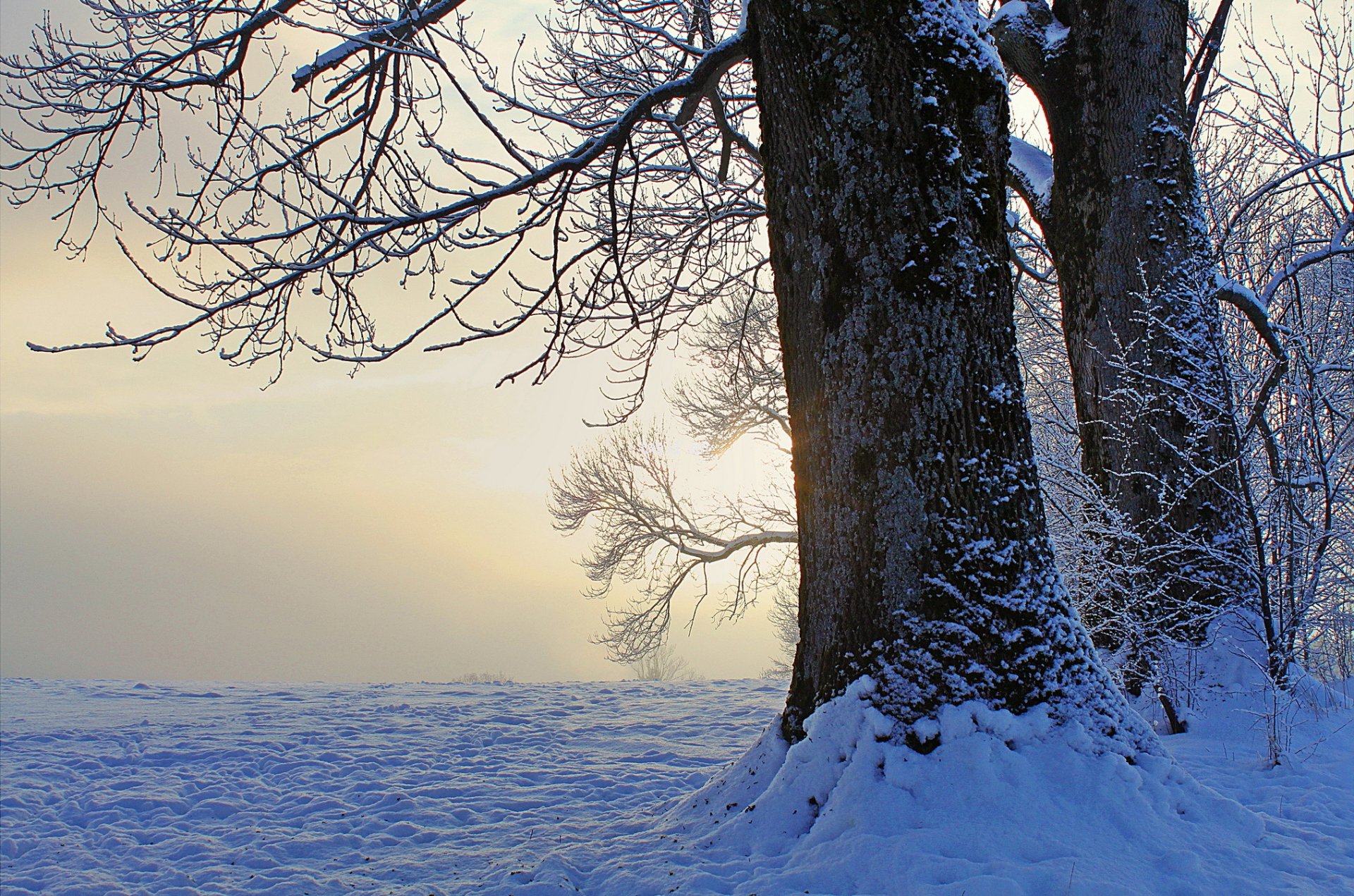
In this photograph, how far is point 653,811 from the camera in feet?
12.3

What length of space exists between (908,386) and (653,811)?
7.38 ft

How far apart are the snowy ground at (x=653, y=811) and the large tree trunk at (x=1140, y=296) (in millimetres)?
823

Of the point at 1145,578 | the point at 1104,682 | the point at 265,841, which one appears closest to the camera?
the point at 1104,682

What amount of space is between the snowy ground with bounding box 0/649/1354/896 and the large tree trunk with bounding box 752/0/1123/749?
30 cm

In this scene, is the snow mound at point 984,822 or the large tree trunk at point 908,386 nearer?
the snow mound at point 984,822

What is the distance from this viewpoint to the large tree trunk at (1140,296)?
4906mm

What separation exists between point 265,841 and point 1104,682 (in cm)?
376

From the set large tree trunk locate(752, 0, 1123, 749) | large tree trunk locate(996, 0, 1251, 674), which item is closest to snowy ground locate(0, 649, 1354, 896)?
large tree trunk locate(752, 0, 1123, 749)

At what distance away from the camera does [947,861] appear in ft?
7.97

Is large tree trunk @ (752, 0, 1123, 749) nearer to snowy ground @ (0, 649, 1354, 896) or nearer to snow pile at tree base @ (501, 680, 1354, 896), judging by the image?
snow pile at tree base @ (501, 680, 1354, 896)

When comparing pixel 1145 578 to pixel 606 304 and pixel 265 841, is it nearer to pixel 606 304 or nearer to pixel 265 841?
pixel 606 304

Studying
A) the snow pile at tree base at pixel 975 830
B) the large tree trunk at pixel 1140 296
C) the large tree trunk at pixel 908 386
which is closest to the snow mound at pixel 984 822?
Result: the snow pile at tree base at pixel 975 830

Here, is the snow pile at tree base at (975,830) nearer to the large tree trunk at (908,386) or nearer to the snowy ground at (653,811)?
the snowy ground at (653,811)

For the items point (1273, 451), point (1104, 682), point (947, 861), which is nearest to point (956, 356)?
point (1104, 682)
